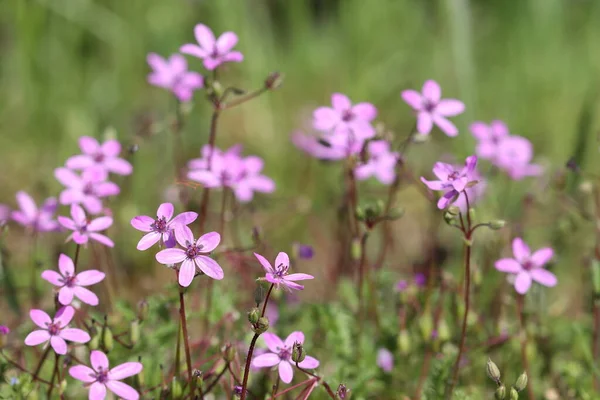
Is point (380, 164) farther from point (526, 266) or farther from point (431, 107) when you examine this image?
point (526, 266)

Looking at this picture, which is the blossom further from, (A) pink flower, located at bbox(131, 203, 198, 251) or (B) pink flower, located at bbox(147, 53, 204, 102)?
(B) pink flower, located at bbox(147, 53, 204, 102)

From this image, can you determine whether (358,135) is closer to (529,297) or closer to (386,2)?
(529,297)

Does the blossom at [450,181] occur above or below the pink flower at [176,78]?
below

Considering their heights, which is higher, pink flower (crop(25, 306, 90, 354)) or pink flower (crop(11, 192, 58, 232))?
pink flower (crop(11, 192, 58, 232))

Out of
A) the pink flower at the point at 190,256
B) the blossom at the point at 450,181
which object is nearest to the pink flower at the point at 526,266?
the blossom at the point at 450,181

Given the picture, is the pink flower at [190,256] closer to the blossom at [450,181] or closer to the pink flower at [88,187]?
the blossom at [450,181]

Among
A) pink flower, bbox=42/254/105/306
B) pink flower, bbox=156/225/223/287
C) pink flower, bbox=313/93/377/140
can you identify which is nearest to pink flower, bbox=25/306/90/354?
pink flower, bbox=42/254/105/306
